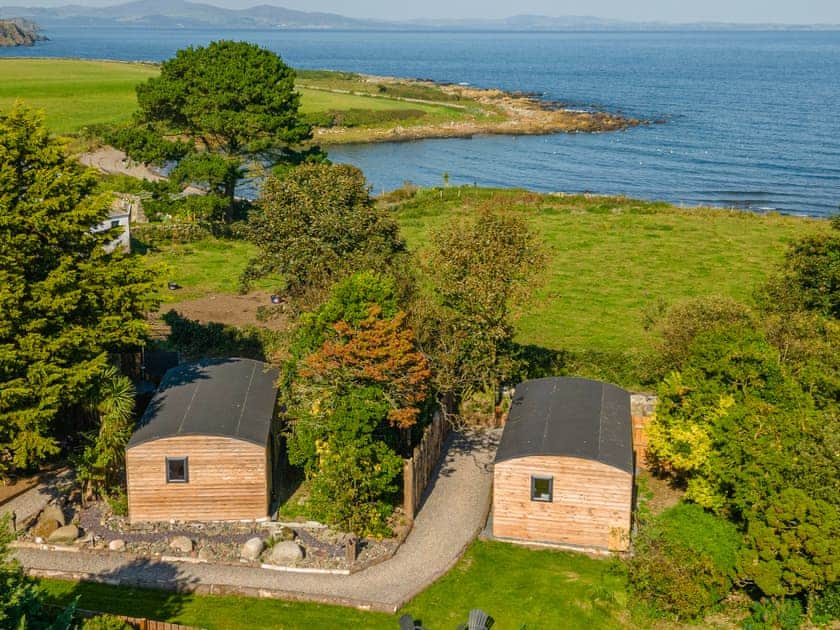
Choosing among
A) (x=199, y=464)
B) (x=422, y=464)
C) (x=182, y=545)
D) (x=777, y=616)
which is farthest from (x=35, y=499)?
(x=777, y=616)

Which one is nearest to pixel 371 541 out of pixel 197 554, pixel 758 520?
pixel 197 554

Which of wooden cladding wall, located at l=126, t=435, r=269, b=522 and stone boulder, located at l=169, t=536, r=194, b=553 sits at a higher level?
wooden cladding wall, located at l=126, t=435, r=269, b=522

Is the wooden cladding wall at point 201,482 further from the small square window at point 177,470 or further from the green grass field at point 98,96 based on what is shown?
the green grass field at point 98,96

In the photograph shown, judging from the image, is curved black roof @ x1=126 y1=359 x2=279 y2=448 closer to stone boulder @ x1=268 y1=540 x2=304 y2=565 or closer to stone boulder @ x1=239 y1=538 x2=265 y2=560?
stone boulder @ x1=239 y1=538 x2=265 y2=560

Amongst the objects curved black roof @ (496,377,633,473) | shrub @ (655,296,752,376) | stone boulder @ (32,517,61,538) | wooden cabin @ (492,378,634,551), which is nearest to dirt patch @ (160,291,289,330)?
curved black roof @ (496,377,633,473)

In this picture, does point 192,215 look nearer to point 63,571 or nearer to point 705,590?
point 63,571

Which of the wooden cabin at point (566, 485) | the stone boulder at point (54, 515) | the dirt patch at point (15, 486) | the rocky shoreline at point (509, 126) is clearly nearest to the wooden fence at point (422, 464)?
the wooden cabin at point (566, 485)
